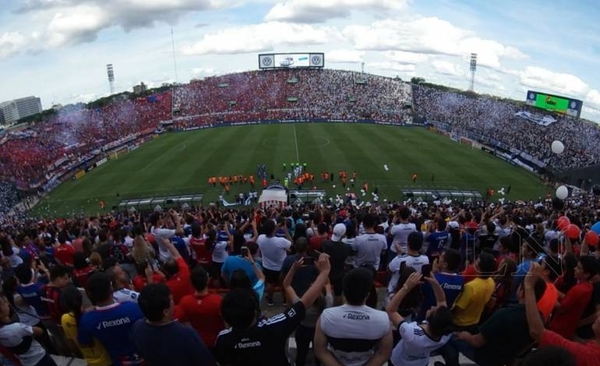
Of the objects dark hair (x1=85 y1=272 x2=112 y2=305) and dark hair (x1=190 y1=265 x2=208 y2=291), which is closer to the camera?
dark hair (x1=85 y1=272 x2=112 y2=305)

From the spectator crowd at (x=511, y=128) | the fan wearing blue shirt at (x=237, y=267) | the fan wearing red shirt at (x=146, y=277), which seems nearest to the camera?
the fan wearing blue shirt at (x=237, y=267)

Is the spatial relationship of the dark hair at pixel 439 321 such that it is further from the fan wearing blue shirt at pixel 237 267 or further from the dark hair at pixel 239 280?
the fan wearing blue shirt at pixel 237 267

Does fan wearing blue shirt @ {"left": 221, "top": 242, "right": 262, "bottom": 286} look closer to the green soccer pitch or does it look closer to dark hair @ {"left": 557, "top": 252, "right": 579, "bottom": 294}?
dark hair @ {"left": 557, "top": 252, "right": 579, "bottom": 294}

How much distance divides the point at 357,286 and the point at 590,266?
10.3 feet

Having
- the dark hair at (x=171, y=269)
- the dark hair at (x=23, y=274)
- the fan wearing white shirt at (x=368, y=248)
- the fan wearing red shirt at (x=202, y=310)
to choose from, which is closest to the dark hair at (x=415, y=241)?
the fan wearing white shirt at (x=368, y=248)

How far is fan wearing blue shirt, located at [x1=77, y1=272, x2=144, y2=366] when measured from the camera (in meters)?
4.23

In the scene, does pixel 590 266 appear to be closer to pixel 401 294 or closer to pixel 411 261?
pixel 411 261

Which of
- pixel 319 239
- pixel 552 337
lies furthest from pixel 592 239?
pixel 319 239

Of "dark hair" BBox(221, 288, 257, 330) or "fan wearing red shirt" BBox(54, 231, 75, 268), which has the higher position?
"dark hair" BBox(221, 288, 257, 330)

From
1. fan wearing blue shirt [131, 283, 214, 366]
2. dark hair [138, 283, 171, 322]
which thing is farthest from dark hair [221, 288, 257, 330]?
dark hair [138, 283, 171, 322]

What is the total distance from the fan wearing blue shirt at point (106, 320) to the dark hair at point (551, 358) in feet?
11.7

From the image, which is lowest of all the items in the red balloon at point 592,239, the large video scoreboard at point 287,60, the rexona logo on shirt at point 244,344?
the red balloon at point 592,239

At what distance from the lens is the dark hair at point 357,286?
3705 mm

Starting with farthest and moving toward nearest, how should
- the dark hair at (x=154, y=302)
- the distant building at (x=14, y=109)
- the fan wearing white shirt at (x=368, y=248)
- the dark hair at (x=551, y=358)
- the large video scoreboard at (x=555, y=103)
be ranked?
the distant building at (x=14, y=109) → the large video scoreboard at (x=555, y=103) → the fan wearing white shirt at (x=368, y=248) → the dark hair at (x=154, y=302) → the dark hair at (x=551, y=358)
